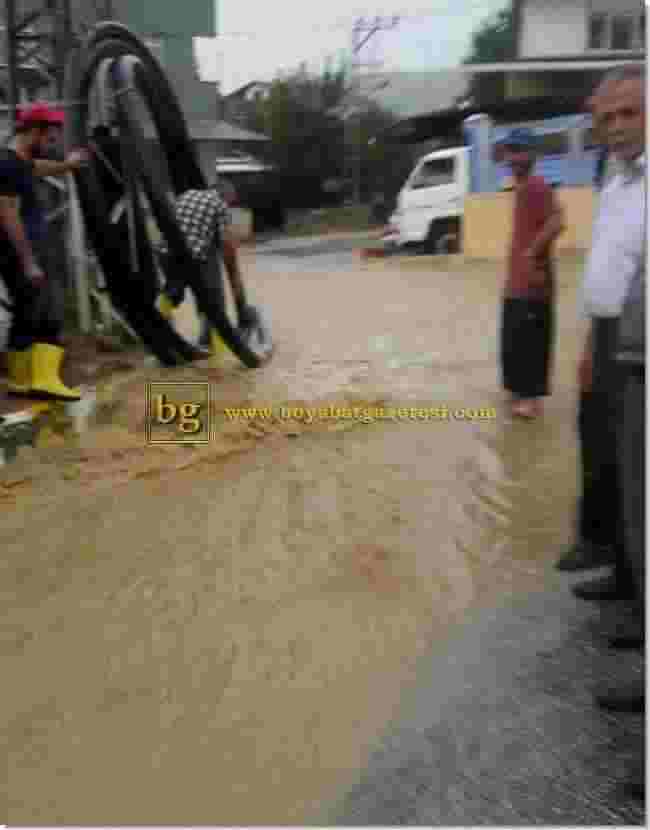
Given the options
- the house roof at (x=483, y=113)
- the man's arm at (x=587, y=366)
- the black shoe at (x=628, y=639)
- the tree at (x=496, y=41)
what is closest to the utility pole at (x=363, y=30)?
the tree at (x=496, y=41)

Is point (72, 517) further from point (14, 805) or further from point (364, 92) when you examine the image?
point (364, 92)

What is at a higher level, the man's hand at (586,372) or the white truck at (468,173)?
the white truck at (468,173)

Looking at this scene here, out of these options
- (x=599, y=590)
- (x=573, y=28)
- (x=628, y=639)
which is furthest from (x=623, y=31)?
(x=628, y=639)

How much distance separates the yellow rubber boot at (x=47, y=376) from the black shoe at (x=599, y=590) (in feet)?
8.11

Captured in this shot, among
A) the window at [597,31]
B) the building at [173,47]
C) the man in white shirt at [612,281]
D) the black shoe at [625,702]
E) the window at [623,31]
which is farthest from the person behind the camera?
the building at [173,47]

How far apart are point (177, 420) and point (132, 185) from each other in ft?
5.36

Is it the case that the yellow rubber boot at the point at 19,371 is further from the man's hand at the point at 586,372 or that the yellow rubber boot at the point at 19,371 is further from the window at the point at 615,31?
the window at the point at 615,31

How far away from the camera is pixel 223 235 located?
5379 mm

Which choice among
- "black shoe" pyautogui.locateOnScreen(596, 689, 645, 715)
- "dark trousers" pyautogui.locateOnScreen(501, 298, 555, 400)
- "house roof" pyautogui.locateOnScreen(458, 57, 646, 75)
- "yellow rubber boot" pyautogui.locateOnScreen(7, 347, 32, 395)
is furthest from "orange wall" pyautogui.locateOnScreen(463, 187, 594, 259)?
"yellow rubber boot" pyautogui.locateOnScreen(7, 347, 32, 395)

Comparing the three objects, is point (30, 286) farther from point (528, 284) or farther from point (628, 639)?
point (628, 639)

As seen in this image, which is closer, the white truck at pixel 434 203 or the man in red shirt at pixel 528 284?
the man in red shirt at pixel 528 284

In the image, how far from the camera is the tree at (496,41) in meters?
3.86

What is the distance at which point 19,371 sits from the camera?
4352mm

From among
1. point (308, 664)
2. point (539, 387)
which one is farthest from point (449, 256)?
point (308, 664)
